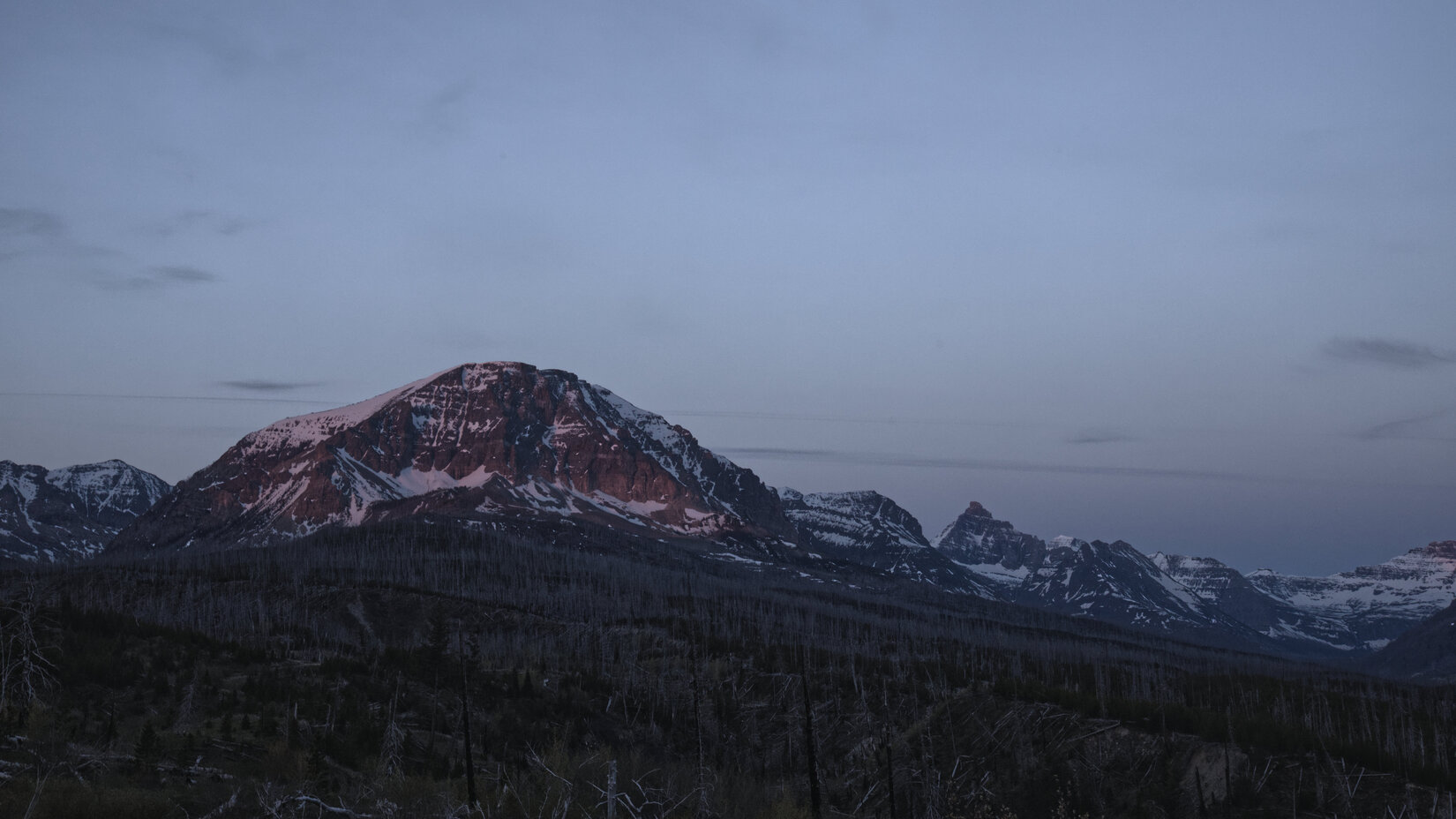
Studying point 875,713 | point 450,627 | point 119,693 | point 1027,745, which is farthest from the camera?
point 450,627

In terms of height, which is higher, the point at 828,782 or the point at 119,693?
the point at 119,693

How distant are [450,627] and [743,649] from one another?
169 feet

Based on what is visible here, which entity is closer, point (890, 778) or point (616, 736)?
point (890, 778)

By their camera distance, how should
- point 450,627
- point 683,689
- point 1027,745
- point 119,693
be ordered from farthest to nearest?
point 450,627 → point 683,689 → point 1027,745 → point 119,693

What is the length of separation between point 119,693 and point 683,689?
6971 cm

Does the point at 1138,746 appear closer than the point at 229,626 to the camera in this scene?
Yes

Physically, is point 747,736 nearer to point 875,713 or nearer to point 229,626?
point 875,713

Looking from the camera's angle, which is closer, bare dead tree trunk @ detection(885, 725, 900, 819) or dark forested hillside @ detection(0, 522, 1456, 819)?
dark forested hillside @ detection(0, 522, 1456, 819)

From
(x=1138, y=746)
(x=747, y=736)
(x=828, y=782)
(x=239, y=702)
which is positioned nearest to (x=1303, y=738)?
(x=1138, y=746)

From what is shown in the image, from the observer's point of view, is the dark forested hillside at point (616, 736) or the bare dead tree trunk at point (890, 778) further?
the bare dead tree trunk at point (890, 778)

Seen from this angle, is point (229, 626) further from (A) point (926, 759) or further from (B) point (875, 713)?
(A) point (926, 759)

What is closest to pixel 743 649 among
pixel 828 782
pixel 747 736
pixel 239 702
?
pixel 747 736

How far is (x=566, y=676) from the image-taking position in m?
116

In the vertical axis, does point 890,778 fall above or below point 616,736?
above
